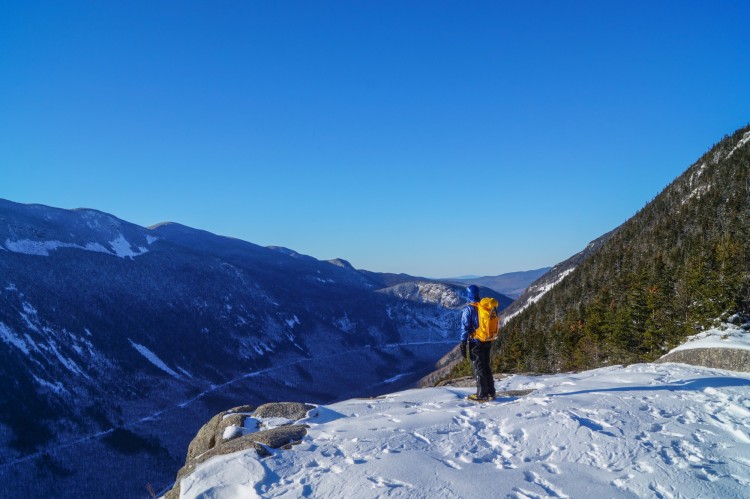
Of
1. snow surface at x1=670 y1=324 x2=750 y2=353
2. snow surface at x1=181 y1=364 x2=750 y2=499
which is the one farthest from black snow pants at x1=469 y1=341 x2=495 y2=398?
snow surface at x1=670 y1=324 x2=750 y2=353

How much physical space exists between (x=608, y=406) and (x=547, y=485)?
4.71 metres

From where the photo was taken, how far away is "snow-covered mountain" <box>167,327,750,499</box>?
20.9ft

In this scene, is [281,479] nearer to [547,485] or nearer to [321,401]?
[547,485]

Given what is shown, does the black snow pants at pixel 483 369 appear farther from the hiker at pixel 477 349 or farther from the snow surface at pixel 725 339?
the snow surface at pixel 725 339

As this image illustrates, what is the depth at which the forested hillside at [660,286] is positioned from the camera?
984 inches

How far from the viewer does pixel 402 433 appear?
8703mm

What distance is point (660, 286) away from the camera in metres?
30.9

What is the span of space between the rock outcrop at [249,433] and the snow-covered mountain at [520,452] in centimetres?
31

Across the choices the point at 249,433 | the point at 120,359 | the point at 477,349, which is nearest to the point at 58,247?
the point at 120,359

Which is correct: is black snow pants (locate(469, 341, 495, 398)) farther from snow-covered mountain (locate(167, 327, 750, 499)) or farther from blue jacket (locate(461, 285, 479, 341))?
snow-covered mountain (locate(167, 327, 750, 499))

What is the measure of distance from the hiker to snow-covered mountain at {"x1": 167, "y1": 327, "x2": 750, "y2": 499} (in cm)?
62

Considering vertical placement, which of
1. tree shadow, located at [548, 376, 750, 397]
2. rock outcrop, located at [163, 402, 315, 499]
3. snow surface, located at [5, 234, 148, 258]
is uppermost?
snow surface, located at [5, 234, 148, 258]

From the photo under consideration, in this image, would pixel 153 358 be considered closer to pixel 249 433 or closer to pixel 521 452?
pixel 249 433

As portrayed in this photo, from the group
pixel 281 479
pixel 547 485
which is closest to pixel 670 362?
pixel 547 485
